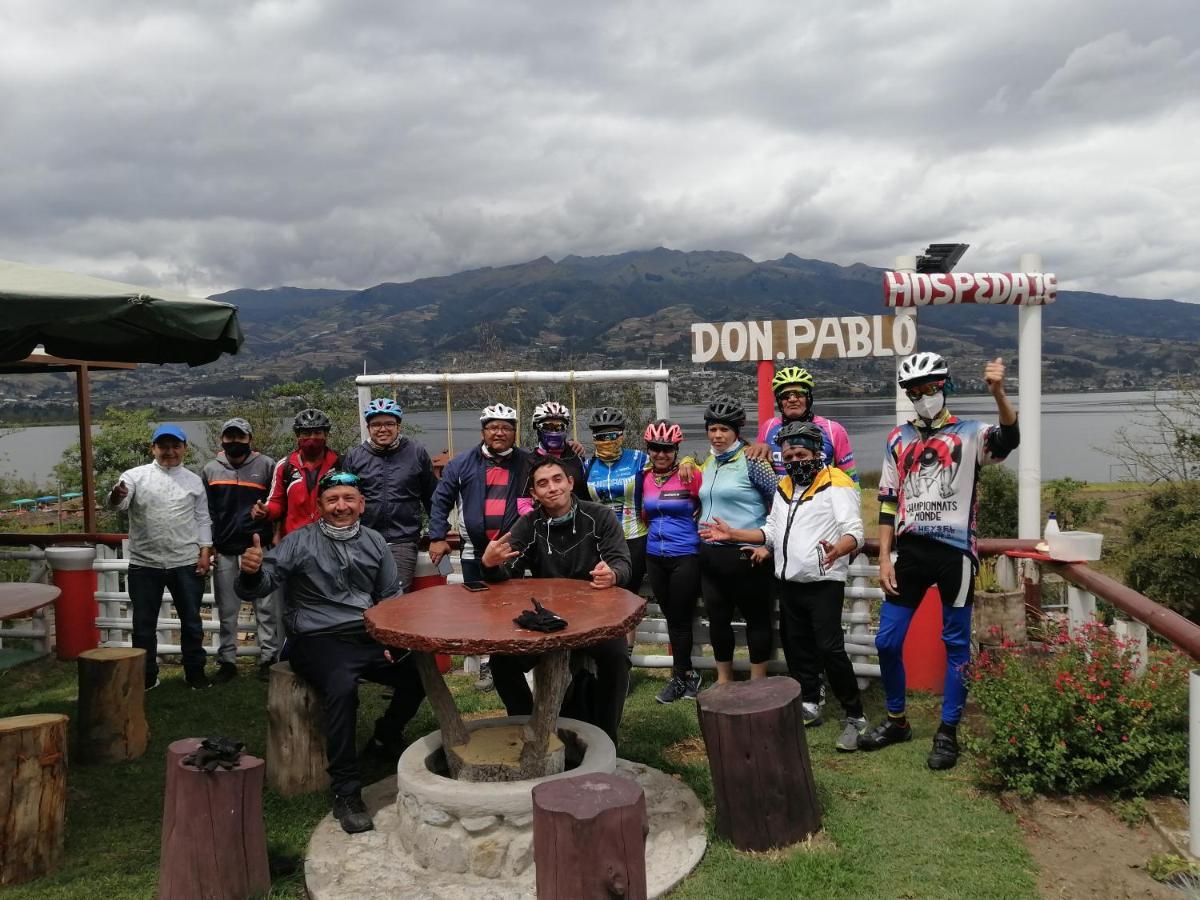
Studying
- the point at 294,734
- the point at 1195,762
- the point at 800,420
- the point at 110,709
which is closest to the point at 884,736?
the point at 1195,762

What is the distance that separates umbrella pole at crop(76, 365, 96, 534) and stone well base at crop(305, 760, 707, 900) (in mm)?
5955

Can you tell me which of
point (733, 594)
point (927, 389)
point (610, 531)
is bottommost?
point (733, 594)

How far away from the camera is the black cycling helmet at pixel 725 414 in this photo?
4855 mm

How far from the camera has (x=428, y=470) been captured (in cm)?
553

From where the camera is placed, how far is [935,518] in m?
4.14

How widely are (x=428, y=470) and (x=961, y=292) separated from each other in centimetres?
408

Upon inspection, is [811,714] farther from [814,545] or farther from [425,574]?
[425,574]

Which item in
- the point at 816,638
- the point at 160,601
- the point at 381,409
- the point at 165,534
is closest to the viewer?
the point at 816,638

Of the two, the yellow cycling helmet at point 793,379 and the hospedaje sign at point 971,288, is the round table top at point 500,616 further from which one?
the hospedaje sign at point 971,288

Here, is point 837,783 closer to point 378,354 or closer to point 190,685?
point 190,685

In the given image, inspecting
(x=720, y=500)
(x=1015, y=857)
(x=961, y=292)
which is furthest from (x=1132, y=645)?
(x=961, y=292)

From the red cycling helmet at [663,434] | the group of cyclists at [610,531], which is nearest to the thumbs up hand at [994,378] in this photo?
the group of cyclists at [610,531]

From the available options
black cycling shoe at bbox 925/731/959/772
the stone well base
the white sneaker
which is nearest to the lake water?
the white sneaker

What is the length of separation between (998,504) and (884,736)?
16984 millimetres
